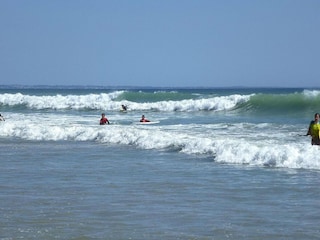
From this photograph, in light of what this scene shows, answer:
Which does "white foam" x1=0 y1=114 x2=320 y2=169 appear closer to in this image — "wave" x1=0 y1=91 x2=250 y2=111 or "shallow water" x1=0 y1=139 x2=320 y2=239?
"shallow water" x1=0 y1=139 x2=320 y2=239

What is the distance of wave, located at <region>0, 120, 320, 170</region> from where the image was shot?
13375 mm

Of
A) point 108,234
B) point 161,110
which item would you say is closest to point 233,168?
point 108,234

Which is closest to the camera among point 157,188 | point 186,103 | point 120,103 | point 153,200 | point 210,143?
point 153,200

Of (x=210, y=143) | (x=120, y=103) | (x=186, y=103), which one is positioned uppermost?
(x=210, y=143)

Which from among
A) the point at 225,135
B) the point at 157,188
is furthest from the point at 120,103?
the point at 157,188

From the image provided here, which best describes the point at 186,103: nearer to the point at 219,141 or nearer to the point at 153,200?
the point at 219,141

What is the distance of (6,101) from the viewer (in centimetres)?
6253

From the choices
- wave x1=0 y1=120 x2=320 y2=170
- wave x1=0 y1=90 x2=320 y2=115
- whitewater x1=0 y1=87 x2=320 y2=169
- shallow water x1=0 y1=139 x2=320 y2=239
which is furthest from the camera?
wave x1=0 y1=90 x2=320 y2=115

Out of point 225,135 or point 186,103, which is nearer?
point 225,135

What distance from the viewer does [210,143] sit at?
53.6ft

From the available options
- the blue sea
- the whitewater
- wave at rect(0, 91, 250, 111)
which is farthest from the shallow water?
wave at rect(0, 91, 250, 111)

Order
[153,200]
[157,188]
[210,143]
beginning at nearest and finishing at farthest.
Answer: [153,200]
[157,188]
[210,143]

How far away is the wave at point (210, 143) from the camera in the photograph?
13375 mm

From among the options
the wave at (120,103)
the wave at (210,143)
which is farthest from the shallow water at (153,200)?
the wave at (120,103)
